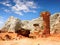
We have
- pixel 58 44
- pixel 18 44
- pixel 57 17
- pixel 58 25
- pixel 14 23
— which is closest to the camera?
pixel 58 44

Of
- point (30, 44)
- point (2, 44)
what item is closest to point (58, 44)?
point (30, 44)

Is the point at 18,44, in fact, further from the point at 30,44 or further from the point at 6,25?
the point at 6,25

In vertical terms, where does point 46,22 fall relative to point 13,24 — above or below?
above

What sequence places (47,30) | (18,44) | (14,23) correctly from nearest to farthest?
(18,44)
(47,30)
(14,23)

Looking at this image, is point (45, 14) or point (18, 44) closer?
point (18, 44)

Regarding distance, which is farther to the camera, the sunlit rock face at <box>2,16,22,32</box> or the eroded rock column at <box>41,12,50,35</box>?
the sunlit rock face at <box>2,16,22,32</box>

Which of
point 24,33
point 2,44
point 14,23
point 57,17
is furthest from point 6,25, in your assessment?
point 57,17

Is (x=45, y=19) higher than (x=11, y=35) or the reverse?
higher

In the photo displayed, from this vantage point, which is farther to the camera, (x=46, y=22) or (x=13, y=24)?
(x=13, y=24)

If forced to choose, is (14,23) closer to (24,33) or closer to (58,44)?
(24,33)

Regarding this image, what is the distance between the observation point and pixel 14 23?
197 ft

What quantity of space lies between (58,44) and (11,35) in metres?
21.7

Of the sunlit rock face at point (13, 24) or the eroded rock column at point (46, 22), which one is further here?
the sunlit rock face at point (13, 24)

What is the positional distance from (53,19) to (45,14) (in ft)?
234
